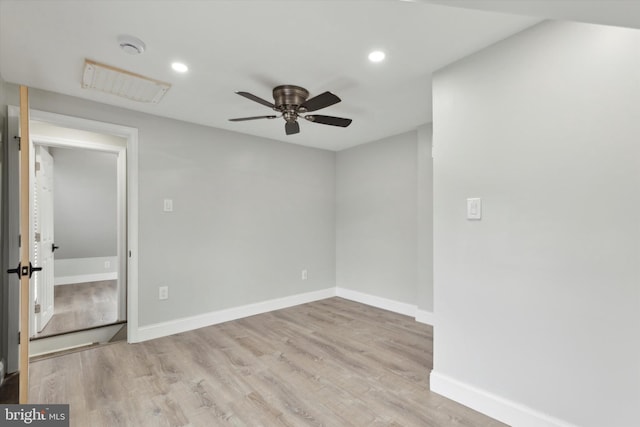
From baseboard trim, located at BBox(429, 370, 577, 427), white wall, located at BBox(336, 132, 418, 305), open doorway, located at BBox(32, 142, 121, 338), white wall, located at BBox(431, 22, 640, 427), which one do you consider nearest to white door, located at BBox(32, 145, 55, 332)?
open doorway, located at BBox(32, 142, 121, 338)

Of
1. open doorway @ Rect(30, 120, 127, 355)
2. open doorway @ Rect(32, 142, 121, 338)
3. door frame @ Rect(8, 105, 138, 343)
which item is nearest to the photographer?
door frame @ Rect(8, 105, 138, 343)

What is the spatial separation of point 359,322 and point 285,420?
1.84 m

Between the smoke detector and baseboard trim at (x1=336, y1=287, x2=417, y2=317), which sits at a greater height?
the smoke detector

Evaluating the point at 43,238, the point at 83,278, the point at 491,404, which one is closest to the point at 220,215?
the point at 43,238

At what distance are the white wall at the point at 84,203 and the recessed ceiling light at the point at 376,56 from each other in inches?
233

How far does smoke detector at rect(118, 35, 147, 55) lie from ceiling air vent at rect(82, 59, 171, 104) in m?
0.37

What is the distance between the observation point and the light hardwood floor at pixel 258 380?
1.84 m

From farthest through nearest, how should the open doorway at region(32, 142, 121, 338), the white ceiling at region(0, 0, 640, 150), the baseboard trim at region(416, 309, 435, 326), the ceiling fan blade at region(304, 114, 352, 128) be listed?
1. the open doorway at region(32, 142, 121, 338)
2. the baseboard trim at region(416, 309, 435, 326)
3. the ceiling fan blade at region(304, 114, 352, 128)
4. the white ceiling at region(0, 0, 640, 150)

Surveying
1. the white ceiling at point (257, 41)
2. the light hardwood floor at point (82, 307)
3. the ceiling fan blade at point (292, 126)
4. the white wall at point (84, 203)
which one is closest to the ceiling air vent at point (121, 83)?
the white ceiling at point (257, 41)

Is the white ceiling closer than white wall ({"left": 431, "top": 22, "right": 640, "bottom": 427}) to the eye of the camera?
No

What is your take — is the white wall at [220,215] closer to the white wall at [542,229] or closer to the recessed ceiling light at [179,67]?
the recessed ceiling light at [179,67]

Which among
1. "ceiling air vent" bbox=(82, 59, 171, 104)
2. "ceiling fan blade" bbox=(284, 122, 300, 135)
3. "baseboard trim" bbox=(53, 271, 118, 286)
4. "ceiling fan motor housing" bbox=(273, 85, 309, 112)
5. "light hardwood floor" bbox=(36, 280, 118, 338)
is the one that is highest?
"ceiling air vent" bbox=(82, 59, 171, 104)

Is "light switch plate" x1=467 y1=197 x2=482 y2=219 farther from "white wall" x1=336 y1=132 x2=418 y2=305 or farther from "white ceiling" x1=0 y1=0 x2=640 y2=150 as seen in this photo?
"white wall" x1=336 y1=132 x2=418 y2=305

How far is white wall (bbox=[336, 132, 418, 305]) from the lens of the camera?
3.79 m
